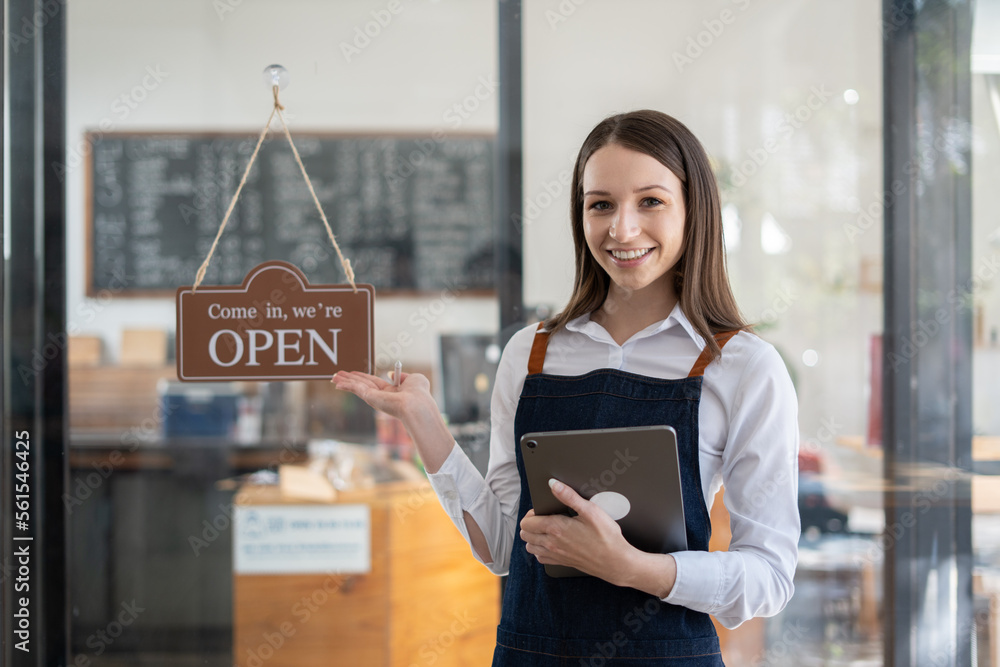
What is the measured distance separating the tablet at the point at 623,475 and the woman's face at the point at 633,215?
0.85ft

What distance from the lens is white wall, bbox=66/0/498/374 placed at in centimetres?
194

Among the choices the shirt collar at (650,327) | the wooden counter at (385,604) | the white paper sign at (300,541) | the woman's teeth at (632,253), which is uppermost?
the woman's teeth at (632,253)

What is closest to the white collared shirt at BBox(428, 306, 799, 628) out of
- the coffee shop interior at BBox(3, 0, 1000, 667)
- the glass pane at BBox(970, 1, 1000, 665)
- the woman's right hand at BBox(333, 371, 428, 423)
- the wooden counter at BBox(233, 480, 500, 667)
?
the woman's right hand at BBox(333, 371, 428, 423)

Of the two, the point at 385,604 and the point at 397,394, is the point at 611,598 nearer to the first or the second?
the point at 397,394

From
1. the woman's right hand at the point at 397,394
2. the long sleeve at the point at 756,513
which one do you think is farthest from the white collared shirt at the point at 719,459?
the woman's right hand at the point at 397,394

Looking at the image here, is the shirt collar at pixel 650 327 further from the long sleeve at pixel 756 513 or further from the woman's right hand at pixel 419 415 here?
the woman's right hand at pixel 419 415

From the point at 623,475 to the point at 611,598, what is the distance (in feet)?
0.74

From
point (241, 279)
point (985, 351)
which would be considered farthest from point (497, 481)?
point (985, 351)

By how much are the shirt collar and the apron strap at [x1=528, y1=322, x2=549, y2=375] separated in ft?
0.14

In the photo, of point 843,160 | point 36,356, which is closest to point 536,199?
point 843,160

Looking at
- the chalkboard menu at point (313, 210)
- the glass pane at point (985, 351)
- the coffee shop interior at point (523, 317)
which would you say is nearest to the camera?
the coffee shop interior at point (523, 317)

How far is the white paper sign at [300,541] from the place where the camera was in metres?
2.18

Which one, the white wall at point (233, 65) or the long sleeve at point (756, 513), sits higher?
the white wall at point (233, 65)

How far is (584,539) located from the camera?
39.2 inches
